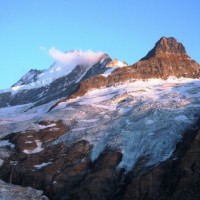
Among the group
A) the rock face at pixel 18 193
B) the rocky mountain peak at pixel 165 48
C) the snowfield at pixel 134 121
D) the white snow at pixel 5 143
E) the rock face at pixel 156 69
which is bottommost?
the rock face at pixel 18 193

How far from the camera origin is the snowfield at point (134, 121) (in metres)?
89.8

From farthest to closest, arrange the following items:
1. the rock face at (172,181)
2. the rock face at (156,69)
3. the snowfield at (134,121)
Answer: the rock face at (156,69), the snowfield at (134,121), the rock face at (172,181)

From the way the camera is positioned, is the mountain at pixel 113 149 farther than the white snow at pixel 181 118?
No

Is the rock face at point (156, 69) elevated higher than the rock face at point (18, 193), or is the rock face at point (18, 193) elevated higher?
the rock face at point (156, 69)

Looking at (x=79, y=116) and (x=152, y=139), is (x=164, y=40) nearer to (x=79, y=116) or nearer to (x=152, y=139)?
(x=79, y=116)

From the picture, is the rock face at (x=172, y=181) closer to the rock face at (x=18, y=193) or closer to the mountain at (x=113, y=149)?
the mountain at (x=113, y=149)

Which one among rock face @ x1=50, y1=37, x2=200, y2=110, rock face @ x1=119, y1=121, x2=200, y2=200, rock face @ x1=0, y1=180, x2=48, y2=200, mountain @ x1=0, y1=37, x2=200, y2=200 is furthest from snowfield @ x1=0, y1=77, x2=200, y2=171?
rock face @ x1=50, y1=37, x2=200, y2=110

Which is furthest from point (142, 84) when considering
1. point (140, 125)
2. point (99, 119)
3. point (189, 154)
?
point (189, 154)

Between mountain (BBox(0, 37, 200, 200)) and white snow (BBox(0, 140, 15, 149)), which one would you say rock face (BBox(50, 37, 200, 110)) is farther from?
white snow (BBox(0, 140, 15, 149))

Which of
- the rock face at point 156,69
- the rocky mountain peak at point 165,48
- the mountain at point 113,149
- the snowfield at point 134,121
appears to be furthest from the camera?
the rocky mountain peak at point 165,48

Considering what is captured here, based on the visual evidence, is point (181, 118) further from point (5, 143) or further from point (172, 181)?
point (5, 143)

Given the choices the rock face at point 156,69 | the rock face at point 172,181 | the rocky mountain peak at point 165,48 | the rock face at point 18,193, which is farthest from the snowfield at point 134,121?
the rocky mountain peak at point 165,48

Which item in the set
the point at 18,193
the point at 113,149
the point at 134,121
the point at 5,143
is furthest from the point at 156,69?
the point at 18,193

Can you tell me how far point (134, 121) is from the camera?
106 meters
